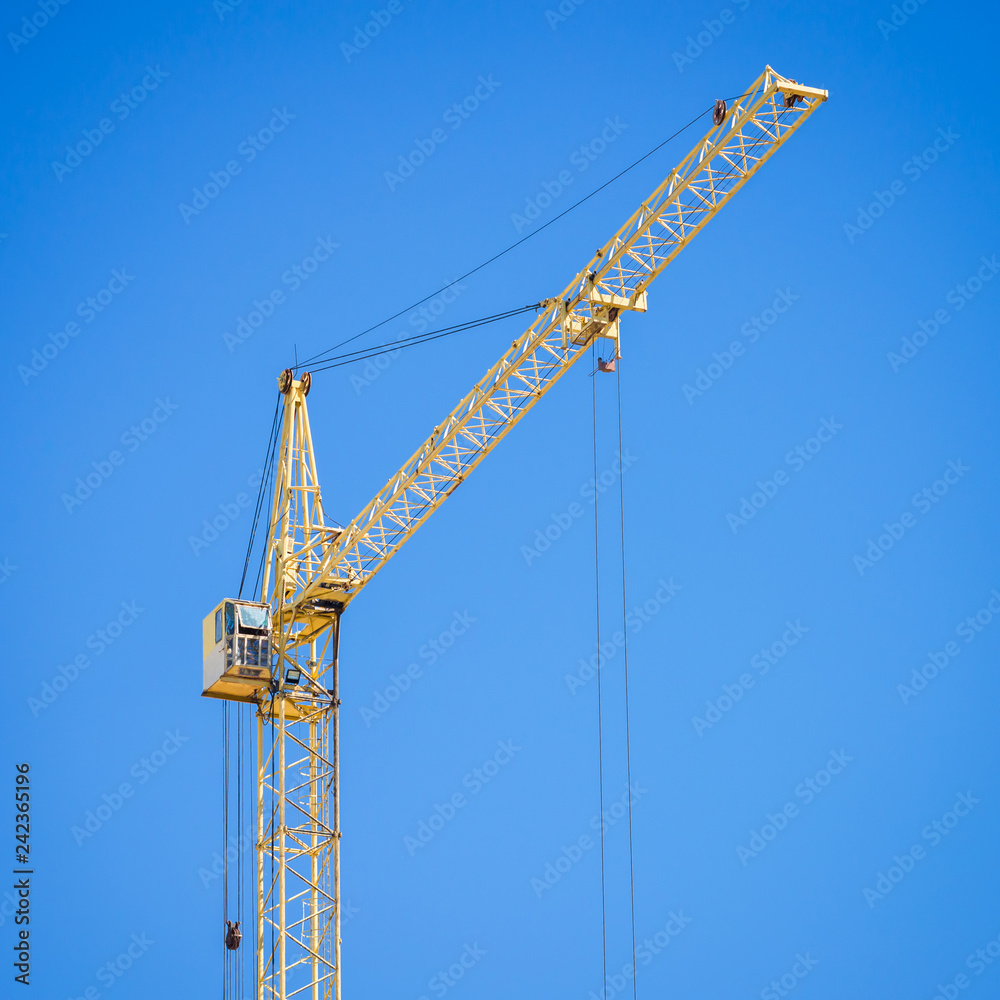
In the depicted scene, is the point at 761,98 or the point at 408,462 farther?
the point at 408,462

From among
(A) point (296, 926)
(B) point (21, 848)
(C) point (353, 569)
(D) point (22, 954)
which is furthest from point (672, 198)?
(D) point (22, 954)

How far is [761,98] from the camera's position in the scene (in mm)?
59938

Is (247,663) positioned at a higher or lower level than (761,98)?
lower

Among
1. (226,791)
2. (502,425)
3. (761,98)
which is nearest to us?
(761,98)

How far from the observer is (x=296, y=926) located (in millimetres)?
67000

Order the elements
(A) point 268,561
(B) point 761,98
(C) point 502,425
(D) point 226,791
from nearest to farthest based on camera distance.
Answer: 1. (B) point 761,98
2. (C) point 502,425
3. (A) point 268,561
4. (D) point 226,791

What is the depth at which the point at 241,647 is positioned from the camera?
66375 millimetres

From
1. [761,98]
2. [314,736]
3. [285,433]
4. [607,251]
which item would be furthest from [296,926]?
[761,98]

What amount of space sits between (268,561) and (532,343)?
12767 millimetres

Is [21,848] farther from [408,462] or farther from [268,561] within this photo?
[408,462]

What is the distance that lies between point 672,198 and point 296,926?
85.0 feet

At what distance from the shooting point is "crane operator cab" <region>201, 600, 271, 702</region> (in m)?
66.3

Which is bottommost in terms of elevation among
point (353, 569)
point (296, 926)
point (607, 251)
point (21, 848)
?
point (296, 926)

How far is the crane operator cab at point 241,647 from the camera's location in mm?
66312
